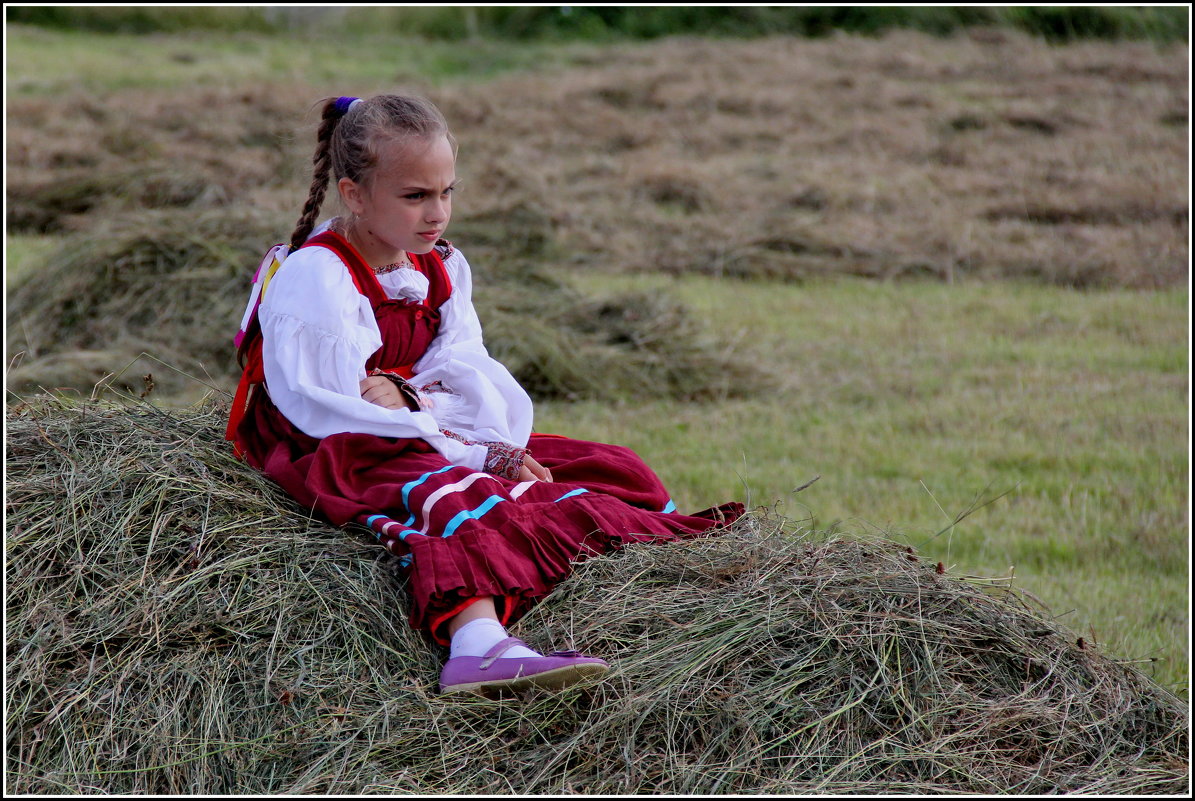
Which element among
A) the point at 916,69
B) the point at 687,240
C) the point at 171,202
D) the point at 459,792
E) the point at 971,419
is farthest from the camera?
the point at 916,69

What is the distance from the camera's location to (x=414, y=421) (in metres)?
2.73

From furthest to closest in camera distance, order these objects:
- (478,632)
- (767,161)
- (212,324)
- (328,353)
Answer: (767,161), (212,324), (328,353), (478,632)

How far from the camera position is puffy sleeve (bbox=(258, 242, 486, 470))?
2.70 metres

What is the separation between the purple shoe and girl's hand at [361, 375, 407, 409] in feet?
2.38

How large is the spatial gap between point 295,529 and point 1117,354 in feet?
16.9

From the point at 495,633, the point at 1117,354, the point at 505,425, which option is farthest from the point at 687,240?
the point at 495,633

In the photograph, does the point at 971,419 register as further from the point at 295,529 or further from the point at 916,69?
the point at 916,69

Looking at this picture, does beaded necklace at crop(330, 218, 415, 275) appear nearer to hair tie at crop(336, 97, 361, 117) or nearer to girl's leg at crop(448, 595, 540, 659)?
hair tie at crop(336, 97, 361, 117)

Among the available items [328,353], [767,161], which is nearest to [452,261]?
[328,353]

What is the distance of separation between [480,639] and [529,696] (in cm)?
16

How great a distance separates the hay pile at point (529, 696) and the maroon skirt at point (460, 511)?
60 millimetres

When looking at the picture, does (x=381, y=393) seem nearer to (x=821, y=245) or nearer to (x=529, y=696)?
(x=529, y=696)

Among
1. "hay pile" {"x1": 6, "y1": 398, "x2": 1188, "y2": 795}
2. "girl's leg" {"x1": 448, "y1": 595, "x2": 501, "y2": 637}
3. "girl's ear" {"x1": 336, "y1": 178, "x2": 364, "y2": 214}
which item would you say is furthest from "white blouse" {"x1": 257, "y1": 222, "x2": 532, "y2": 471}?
"girl's leg" {"x1": 448, "y1": 595, "x2": 501, "y2": 637}

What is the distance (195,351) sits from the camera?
559cm
